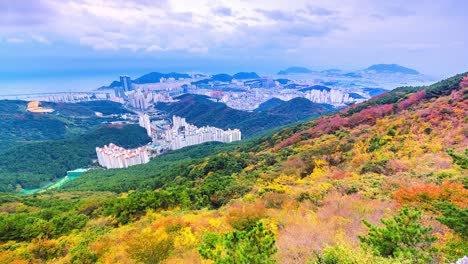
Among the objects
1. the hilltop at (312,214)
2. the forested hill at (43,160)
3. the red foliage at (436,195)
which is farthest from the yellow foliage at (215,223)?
the forested hill at (43,160)

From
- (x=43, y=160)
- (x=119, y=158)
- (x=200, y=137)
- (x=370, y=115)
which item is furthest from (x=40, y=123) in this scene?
(x=370, y=115)

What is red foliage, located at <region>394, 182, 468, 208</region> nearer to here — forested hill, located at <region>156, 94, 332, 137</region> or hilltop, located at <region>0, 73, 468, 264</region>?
hilltop, located at <region>0, 73, 468, 264</region>

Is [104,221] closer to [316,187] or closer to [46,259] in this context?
[46,259]

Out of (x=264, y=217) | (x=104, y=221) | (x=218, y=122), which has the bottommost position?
(x=218, y=122)

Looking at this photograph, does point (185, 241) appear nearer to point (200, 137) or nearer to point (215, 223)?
point (215, 223)

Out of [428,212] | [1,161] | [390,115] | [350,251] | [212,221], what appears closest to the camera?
[350,251]

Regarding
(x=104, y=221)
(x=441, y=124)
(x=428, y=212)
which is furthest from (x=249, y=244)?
(x=441, y=124)

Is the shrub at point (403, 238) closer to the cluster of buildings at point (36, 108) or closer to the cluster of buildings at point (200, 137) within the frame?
the cluster of buildings at point (200, 137)
